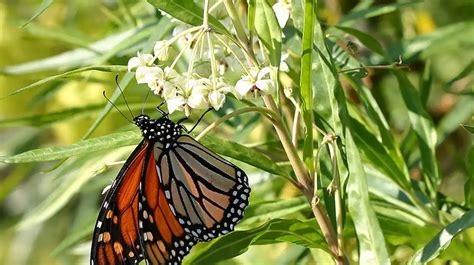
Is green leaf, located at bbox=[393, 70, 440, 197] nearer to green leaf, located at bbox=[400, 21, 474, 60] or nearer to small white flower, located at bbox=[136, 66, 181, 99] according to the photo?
green leaf, located at bbox=[400, 21, 474, 60]

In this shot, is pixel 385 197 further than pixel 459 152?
No

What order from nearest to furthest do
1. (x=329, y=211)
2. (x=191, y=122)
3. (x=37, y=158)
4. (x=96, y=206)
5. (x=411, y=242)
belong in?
(x=37, y=158) → (x=329, y=211) → (x=411, y=242) → (x=191, y=122) → (x=96, y=206)

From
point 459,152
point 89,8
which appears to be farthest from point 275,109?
point 89,8

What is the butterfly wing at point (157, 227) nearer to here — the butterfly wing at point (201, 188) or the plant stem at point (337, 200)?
the butterfly wing at point (201, 188)

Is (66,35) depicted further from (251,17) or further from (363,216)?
(363,216)

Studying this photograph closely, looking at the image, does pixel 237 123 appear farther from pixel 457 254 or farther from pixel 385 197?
pixel 457 254
